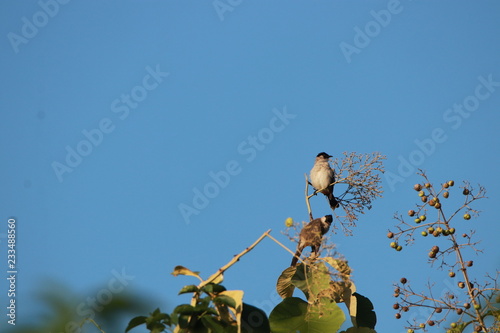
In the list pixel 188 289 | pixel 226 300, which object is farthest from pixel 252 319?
pixel 188 289

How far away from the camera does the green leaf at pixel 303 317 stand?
127 inches

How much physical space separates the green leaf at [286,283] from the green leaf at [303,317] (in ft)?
0.55

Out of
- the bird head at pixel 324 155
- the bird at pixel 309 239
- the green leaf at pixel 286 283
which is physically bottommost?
the green leaf at pixel 286 283

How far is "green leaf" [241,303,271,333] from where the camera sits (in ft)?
9.44

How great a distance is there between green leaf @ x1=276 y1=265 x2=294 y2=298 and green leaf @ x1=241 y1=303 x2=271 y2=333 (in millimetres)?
525

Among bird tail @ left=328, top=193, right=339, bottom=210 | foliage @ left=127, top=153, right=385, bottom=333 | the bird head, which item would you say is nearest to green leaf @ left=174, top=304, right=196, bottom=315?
foliage @ left=127, top=153, right=385, bottom=333

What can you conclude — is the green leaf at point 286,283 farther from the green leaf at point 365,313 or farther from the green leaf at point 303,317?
the green leaf at point 365,313

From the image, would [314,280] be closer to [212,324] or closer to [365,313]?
[365,313]

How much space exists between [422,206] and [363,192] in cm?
45

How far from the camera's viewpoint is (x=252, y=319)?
2914mm

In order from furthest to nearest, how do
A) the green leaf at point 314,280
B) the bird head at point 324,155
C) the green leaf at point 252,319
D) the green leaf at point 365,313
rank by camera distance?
1. the bird head at point 324,155
2. the green leaf at point 365,313
3. the green leaf at point 314,280
4. the green leaf at point 252,319

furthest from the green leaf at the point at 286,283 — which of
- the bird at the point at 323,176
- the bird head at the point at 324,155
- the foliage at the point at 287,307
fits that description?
the bird head at the point at 324,155

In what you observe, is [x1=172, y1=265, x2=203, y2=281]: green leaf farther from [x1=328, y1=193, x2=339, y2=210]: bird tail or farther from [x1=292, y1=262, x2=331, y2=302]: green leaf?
[x1=328, y1=193, x2=339, y2=210]: bird tail

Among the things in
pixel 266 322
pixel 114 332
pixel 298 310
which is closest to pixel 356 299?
pixel 298 310
